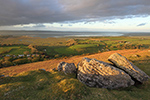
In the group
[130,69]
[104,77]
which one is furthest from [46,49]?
[130,69]

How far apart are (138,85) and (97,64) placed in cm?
963

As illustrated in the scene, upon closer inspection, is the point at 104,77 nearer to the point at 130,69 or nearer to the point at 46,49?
the point at 130,69

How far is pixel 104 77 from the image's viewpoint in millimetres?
17328

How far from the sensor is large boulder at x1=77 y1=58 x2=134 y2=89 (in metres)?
17.0

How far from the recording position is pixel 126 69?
1983 cm

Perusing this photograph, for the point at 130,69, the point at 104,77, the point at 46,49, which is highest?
the point at 130,69

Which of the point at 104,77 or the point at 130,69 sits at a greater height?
the point at 130,69

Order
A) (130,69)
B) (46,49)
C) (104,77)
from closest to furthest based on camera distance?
(104,77) < (130,69) < (46,49)

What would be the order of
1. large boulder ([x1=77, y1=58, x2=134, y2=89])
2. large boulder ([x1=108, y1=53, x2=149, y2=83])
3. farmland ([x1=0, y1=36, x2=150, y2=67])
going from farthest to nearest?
1. farmland ([x1=0, y1=36, x2=150, y2=67])
2. large boulder ([x1=108, y1=53, x2=149, y2=83])
3. large boulder ([x1=77, y1=58, x2=134, y2=89])

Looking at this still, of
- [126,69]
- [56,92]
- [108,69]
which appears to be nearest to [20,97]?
[56,92]

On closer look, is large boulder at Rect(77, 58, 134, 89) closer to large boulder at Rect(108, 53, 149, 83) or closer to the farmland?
large boulder at Rect(108, 53, 149, 83)

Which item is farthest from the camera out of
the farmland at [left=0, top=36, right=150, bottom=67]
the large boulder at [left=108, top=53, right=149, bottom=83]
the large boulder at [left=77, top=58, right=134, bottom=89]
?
the farmland at [left=0, top=36, right=150, bottom=67]

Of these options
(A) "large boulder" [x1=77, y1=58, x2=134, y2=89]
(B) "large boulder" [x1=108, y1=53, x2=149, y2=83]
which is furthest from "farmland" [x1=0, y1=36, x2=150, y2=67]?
(B) "large boulder" [x1=108, y1=53, x2=149, y2=83]

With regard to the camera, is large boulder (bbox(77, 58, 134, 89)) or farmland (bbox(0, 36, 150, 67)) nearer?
large boulder (bbox(77, 58, 134, 89))
